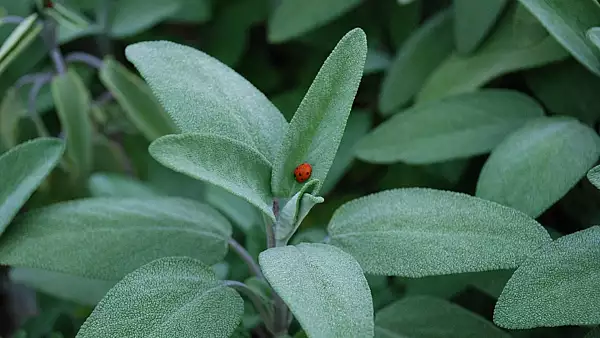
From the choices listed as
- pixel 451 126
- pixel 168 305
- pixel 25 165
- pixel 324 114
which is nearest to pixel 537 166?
pixel 451 126

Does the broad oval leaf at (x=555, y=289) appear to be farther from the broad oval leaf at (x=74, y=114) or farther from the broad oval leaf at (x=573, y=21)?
the broad oval leaf at (x=74, y=114)

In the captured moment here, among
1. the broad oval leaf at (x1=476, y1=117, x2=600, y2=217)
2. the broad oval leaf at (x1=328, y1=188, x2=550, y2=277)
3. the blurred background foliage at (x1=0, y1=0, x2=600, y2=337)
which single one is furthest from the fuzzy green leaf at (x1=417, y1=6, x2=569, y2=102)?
the broad oval leaf at (x1=328, y1=188, x2=550, y2=277)

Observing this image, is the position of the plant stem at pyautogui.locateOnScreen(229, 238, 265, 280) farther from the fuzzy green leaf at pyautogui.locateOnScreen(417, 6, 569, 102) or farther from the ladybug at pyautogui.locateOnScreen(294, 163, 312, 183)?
the fuzzy green leaf at pyautogui.locateOnScreen(417, 6, 569, 102)

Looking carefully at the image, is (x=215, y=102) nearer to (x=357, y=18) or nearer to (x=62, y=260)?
(x=62, y=260)

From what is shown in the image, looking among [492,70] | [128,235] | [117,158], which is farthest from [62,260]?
[492,70]

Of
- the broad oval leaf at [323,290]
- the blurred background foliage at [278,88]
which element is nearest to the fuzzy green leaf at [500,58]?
the blurred background foliage at [278,88]
